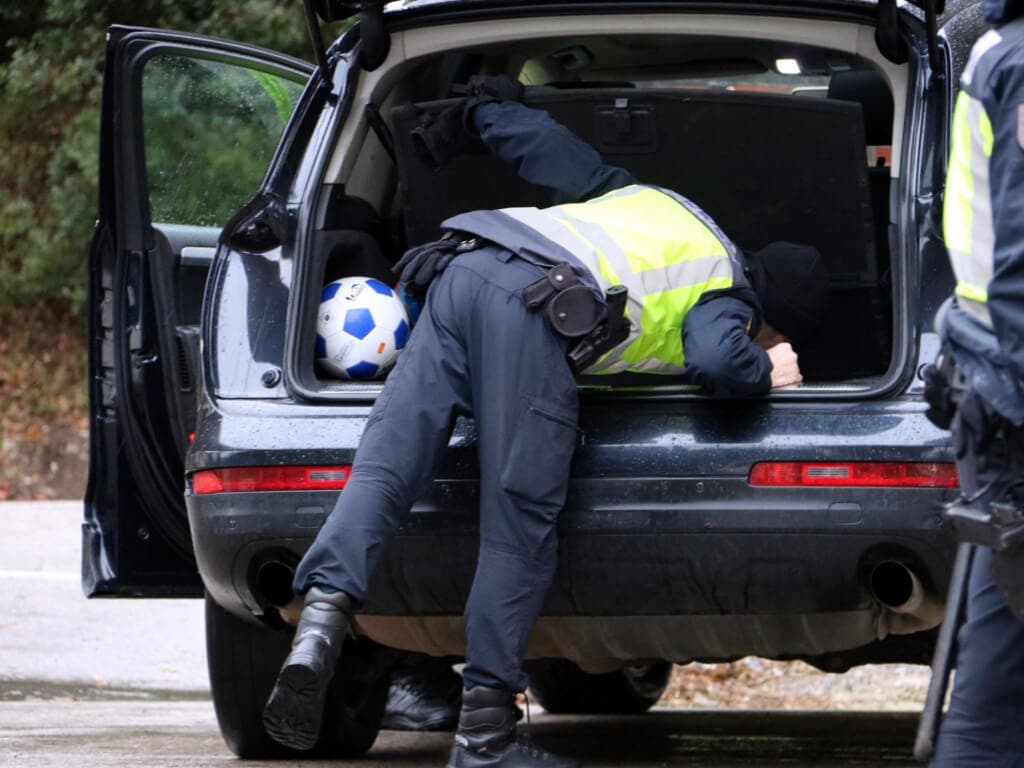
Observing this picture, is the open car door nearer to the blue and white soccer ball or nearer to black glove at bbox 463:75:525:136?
the blue and white soccer ball

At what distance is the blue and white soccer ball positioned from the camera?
14.4ft

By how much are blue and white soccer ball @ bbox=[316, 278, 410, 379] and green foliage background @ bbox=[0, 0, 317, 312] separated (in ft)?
25.4

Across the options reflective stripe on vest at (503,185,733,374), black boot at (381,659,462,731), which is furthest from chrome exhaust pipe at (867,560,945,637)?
black boot at (381,659,462,731)

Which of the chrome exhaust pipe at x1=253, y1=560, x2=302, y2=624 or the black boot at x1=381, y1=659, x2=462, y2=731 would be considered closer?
the chrome exhaust pipe at x1=253, y1=560, x2=302, y2=624

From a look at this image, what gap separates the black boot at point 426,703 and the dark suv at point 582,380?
698mm

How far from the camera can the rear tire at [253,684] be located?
474 cm

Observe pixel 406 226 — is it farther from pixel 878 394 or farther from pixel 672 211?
pixel 878 394

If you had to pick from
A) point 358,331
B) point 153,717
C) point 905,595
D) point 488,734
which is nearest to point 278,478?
point 358,331

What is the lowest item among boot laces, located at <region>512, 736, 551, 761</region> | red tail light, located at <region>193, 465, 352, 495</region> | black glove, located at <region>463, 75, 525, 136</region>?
boot laces, located at <region>512, 736, 551, 761</region>

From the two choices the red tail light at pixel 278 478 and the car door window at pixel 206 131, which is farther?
the car door window at pixel 206 131

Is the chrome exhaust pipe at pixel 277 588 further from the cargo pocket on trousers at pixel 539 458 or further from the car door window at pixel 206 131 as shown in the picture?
the car door window at pixel 206 131

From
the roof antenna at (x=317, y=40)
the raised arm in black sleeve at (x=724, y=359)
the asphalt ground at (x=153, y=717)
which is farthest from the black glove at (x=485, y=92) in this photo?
the asphalt ground at (x=153, y=717)

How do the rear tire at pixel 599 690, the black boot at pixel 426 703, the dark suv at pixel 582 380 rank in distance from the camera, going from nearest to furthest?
the dark suv at pixel 582 380 < the black boot at pixel 426 703 < the rear tire at pixel 599 690

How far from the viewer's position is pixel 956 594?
2994mm
